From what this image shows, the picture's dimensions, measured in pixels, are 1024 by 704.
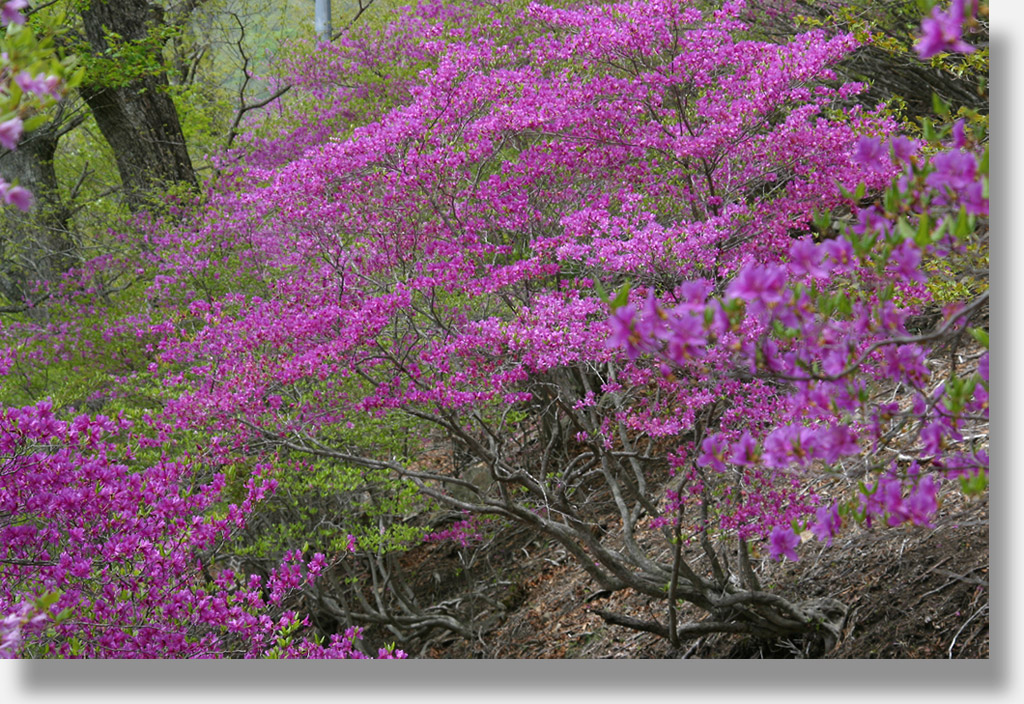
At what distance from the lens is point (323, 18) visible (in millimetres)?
8578

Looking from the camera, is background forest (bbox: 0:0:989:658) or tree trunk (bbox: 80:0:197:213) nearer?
background forest (bbox: 0:0:989:658)

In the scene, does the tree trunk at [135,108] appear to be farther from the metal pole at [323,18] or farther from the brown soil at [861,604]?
the brown soil at [861,604]

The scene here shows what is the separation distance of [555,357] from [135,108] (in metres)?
5.82

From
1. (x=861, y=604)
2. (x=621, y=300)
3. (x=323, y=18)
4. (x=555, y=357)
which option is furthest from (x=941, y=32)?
(x=323, y=18)

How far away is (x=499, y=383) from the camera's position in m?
3.56

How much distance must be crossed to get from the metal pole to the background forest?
2.11 meters

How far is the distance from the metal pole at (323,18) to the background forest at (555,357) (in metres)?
2.11

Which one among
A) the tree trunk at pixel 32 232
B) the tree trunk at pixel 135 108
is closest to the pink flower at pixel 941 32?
the tree trunk at pixel 135 108

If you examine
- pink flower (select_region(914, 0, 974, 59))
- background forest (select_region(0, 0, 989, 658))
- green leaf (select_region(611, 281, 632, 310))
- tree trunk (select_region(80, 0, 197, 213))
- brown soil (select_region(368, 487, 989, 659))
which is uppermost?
tree trunk (select_region(80, 0, 197, 213))

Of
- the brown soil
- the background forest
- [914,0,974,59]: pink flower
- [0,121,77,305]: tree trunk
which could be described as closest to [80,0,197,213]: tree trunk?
the background forest

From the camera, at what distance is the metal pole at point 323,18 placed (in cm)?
831

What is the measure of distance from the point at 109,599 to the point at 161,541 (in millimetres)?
241

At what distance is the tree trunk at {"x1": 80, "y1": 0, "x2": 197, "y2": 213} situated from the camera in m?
6.98

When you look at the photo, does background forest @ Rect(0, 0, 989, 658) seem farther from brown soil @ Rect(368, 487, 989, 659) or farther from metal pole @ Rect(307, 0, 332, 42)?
metal pole @ Rect(307, 0, 332, 42)
